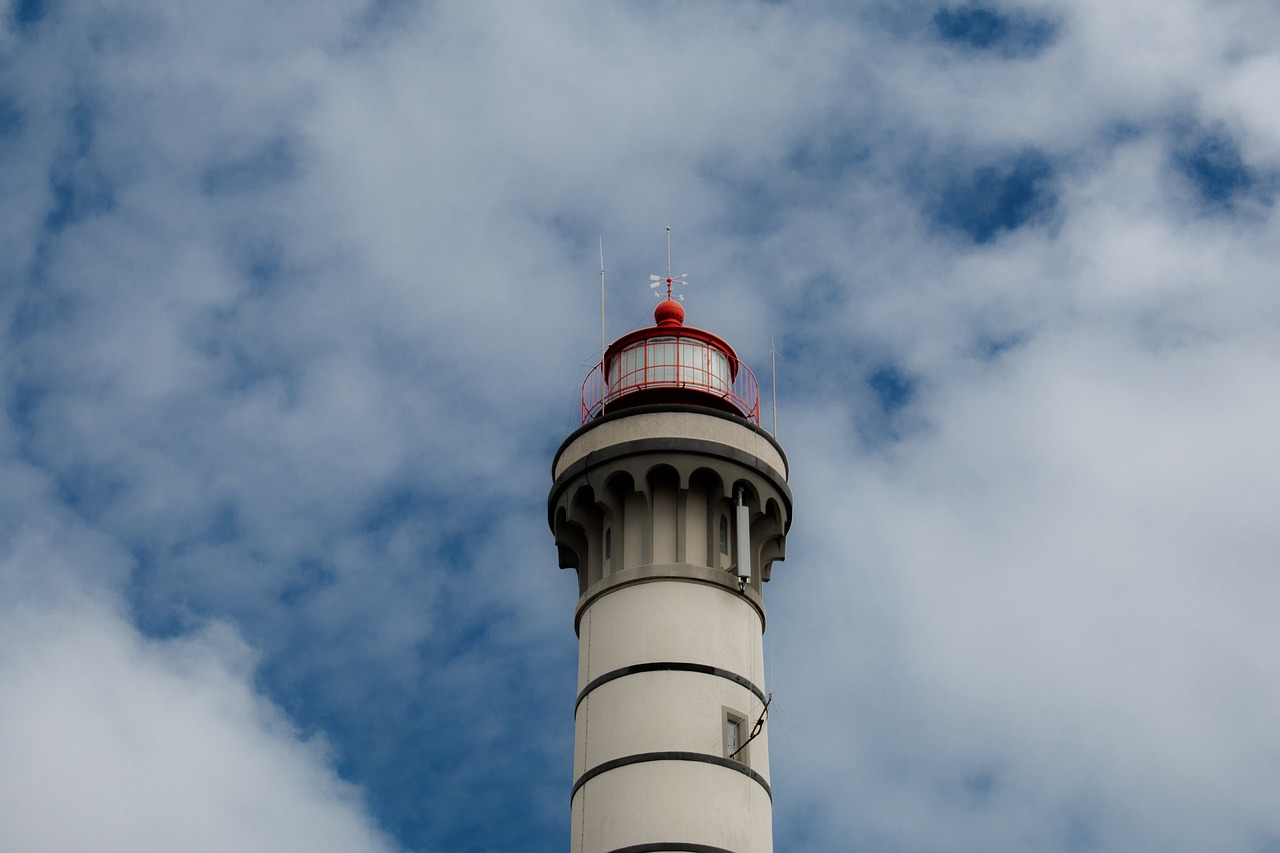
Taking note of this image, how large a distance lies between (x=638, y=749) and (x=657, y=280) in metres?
12.7

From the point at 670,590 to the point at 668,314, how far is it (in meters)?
7.80

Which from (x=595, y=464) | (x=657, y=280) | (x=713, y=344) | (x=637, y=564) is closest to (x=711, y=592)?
(x=637, y=564)

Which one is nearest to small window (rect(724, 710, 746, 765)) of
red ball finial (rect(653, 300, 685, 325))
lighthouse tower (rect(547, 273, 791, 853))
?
lighthouse tower (rect(547, 273, 791, 853))

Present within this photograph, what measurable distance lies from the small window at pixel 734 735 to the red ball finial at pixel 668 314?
1018 centimetres

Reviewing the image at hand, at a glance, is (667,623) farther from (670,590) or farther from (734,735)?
(734,735)

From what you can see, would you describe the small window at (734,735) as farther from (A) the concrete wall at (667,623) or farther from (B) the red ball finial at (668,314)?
(B) the red ball finial at (668,314)

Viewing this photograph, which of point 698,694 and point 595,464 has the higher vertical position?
point 595,464

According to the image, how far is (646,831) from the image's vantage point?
96.1ft

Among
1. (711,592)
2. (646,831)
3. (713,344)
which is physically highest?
(713,344)

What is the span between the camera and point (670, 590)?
32.3 m

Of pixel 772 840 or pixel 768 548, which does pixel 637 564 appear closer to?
pixel 768 548

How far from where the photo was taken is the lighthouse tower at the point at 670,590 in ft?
98.4

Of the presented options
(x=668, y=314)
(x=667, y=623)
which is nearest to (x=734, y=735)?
(x=667, y=623)

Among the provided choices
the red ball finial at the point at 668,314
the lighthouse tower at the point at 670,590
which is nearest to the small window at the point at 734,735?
the lighthouse tower at the point at 670,590
